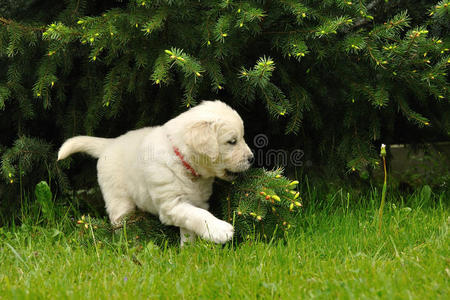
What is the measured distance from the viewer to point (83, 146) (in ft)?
11.7

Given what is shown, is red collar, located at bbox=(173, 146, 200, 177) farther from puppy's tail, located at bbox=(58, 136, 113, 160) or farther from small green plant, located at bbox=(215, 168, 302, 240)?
puppy's tail, located at bbox=(58, 136, 113, 160)

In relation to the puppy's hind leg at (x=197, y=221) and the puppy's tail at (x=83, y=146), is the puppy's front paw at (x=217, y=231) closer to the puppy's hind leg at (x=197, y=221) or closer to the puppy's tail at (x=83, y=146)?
the puppy's hind leg at (x=197, y=221)

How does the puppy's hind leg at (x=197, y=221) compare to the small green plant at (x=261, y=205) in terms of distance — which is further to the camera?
the small green plant at (x=261, y=205)

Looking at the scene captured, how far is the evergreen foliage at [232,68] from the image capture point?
120 inches

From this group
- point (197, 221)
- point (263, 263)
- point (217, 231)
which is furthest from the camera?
point (197, 221)

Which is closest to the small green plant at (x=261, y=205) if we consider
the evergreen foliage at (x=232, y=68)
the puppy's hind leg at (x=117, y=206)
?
the evergreen foliage at (x=232, y=68)

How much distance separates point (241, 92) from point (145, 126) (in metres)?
0.95

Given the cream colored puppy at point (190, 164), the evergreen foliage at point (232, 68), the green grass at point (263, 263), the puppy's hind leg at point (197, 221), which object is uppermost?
the evergreen foliage at point (232, 68)

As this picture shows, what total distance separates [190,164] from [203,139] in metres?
0.24

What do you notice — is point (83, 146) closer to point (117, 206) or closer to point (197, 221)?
point (117, 206)

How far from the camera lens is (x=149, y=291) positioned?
2318 millimetres

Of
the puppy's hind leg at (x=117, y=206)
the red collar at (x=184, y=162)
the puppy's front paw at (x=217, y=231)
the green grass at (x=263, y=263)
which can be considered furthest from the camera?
the puppy's hind leg at (x=117, y=206)

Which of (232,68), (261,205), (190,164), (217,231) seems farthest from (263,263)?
(232,68)

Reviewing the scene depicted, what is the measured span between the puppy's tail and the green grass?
0.55 m
